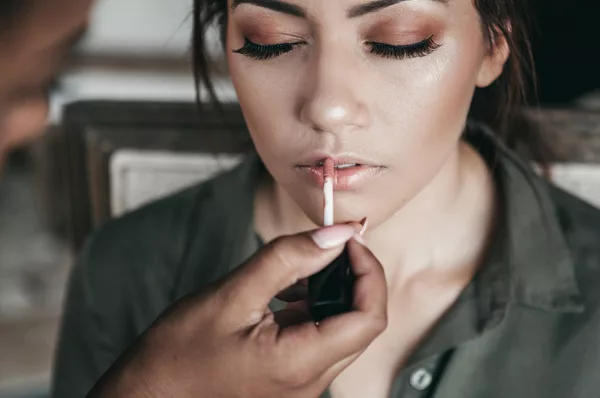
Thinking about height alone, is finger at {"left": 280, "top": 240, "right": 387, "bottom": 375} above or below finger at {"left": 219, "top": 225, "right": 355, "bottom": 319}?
below

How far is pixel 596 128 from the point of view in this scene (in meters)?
1.21

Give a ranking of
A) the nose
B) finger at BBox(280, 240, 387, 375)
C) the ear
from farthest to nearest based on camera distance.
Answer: the ear
the nose
finger at BBox(280, 240, 387, 375)

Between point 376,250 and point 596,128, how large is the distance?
1.66 feet

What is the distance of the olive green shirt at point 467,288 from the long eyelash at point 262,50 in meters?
0.25

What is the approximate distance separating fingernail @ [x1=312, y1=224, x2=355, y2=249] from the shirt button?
11.6 inches

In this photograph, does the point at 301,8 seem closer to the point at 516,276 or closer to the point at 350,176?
the point at 350,176

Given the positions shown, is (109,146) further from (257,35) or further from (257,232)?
(257,35)

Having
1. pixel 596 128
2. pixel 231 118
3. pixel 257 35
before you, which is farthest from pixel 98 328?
pixel 596 128

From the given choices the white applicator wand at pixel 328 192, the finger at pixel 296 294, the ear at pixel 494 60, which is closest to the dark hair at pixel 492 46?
the ear at pixel 494 60

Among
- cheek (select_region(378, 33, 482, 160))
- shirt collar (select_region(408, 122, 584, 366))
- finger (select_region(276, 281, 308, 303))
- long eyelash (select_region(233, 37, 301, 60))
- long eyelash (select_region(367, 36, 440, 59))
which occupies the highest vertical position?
long eyelash (select_region(233, 37, 301, 60))

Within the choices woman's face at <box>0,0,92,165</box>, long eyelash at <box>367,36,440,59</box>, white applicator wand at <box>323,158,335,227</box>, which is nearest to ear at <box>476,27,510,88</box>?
long eyelash at <box>367,36,440,59</box>

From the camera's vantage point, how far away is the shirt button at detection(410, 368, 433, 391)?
2.87 feet

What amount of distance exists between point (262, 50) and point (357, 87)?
12 centimetres

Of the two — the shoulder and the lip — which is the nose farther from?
→ the shoulder
